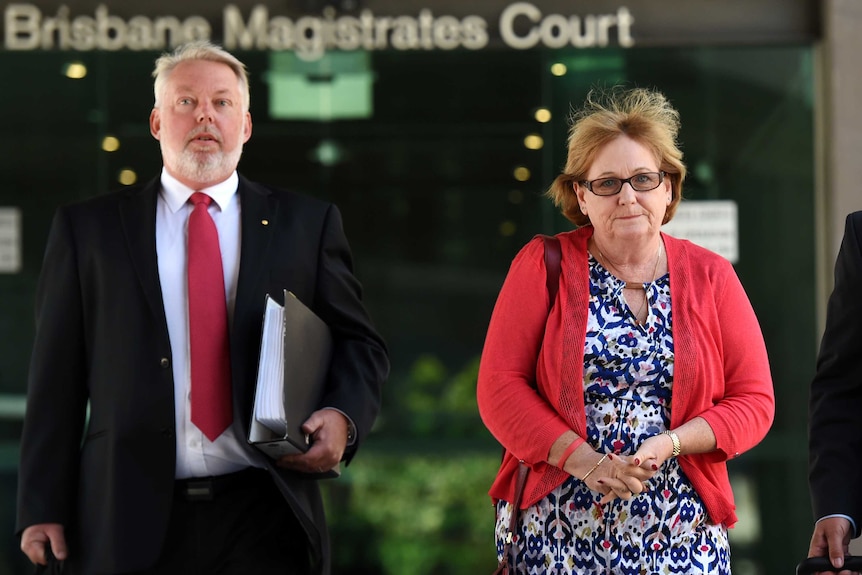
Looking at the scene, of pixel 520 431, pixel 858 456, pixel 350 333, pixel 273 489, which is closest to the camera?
pixel 858 456

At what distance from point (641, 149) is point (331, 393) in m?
1.25

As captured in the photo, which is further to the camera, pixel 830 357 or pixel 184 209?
pixel 184 209

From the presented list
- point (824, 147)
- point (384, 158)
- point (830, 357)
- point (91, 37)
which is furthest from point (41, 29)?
point (830, 357)

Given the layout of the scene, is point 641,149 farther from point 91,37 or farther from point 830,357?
point 91,37

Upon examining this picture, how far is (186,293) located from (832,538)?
2082 millimetres

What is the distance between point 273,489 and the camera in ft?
13.9

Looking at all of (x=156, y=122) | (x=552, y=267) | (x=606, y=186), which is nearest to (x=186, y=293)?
(x=156, y=122)

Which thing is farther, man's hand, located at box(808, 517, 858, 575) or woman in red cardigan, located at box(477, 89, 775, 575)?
woman in red cardigan, located at box(477, 89, 775, 575)

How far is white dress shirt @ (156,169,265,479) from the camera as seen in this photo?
4.18 metres

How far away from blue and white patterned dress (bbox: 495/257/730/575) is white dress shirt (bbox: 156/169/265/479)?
93 cm

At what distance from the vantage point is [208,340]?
4.22 m

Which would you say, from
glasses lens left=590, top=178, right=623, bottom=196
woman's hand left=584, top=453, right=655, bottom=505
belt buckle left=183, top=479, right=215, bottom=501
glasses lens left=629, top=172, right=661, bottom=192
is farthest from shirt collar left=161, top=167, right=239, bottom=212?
woman's hand left=584, top=453, right=655, bottom=505

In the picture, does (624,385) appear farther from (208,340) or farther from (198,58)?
(198,58)

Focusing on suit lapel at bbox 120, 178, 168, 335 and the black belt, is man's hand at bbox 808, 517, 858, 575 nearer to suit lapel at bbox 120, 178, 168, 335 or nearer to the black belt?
the black belt
